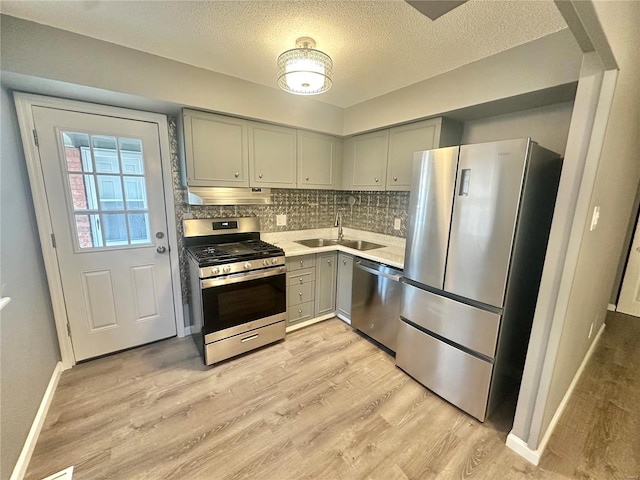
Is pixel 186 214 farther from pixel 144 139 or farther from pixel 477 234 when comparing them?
pixel 477 234

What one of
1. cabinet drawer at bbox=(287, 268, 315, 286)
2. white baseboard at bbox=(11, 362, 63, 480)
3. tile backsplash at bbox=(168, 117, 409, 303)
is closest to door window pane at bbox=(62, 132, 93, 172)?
tile backsplash at bbox=(168, 117, 409, 303)

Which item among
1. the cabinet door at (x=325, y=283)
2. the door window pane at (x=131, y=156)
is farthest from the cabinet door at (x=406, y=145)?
the door window pane at (x=131, y=156)

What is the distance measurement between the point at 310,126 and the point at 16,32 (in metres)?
2.08

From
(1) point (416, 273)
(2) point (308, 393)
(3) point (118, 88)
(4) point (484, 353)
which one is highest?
(3) point (118, 88)

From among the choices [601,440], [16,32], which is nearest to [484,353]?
[601,440]

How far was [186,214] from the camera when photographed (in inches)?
99.7

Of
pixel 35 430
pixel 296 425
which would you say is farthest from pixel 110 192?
pixel 296 425

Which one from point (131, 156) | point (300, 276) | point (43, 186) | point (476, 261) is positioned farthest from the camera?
point (300, 276)

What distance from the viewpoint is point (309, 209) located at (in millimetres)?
3307

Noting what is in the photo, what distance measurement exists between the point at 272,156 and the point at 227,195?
0.61m

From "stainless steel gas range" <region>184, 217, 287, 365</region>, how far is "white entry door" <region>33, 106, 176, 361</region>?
364 mm

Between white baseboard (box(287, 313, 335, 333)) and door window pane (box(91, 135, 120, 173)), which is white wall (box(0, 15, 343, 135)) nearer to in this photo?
door window pane (box(91, 135, 120, 173))

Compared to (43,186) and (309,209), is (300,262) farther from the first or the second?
(43,186)

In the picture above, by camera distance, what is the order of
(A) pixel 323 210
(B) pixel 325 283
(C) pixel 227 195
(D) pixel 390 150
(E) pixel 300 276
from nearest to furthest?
(C) pixel 227 195
(D) pixel 390 150
(E) pixel 300 276
(B) pixel 325 283
(A) pixel 323 210
